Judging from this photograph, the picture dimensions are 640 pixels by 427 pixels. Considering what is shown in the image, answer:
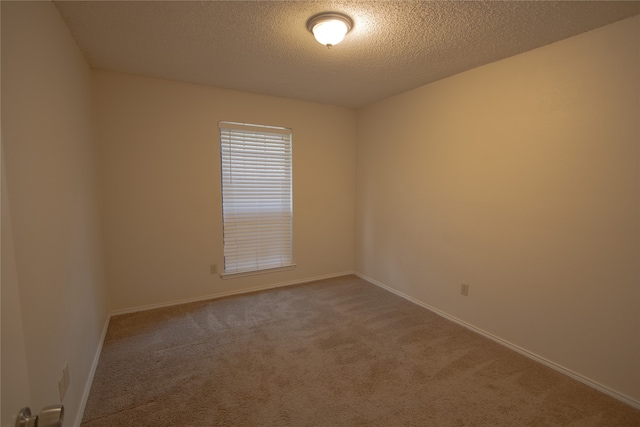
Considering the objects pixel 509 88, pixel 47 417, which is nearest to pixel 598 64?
pixel 509 88

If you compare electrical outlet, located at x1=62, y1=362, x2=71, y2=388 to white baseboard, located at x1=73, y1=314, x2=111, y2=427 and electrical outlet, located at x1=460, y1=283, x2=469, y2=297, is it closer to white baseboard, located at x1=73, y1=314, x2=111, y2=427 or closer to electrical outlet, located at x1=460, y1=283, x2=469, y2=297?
white baseboard, located at x1=73, y1=314, x2=111, y2=427

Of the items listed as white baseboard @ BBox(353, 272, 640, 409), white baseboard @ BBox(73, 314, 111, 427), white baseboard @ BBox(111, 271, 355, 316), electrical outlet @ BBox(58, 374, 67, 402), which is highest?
electrical outlet @ BBox(58, 374, 67, 402)

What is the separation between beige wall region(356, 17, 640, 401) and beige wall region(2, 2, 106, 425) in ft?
9.47

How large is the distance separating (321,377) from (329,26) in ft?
7.88

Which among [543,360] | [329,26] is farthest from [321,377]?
[329,26]

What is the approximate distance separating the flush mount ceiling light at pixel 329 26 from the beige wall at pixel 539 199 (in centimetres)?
146

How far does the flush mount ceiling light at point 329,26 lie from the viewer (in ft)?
6.09

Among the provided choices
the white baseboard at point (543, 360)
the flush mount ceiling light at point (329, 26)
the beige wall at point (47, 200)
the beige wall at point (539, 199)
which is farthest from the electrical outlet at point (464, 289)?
the beige wall at point (47, 200)

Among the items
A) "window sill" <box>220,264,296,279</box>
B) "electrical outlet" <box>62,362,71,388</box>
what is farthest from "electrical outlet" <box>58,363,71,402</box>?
"window sill" <box>220,264,296,279</box>

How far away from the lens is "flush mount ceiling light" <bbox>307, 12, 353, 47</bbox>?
6.09 ft

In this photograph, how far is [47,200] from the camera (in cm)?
147

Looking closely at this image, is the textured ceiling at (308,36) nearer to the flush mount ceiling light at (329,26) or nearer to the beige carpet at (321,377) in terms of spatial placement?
the flush mount ceiling light at (329,26)

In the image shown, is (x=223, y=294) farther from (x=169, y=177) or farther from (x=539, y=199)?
(x=539, y=199)

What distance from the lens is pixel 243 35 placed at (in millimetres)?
2094
